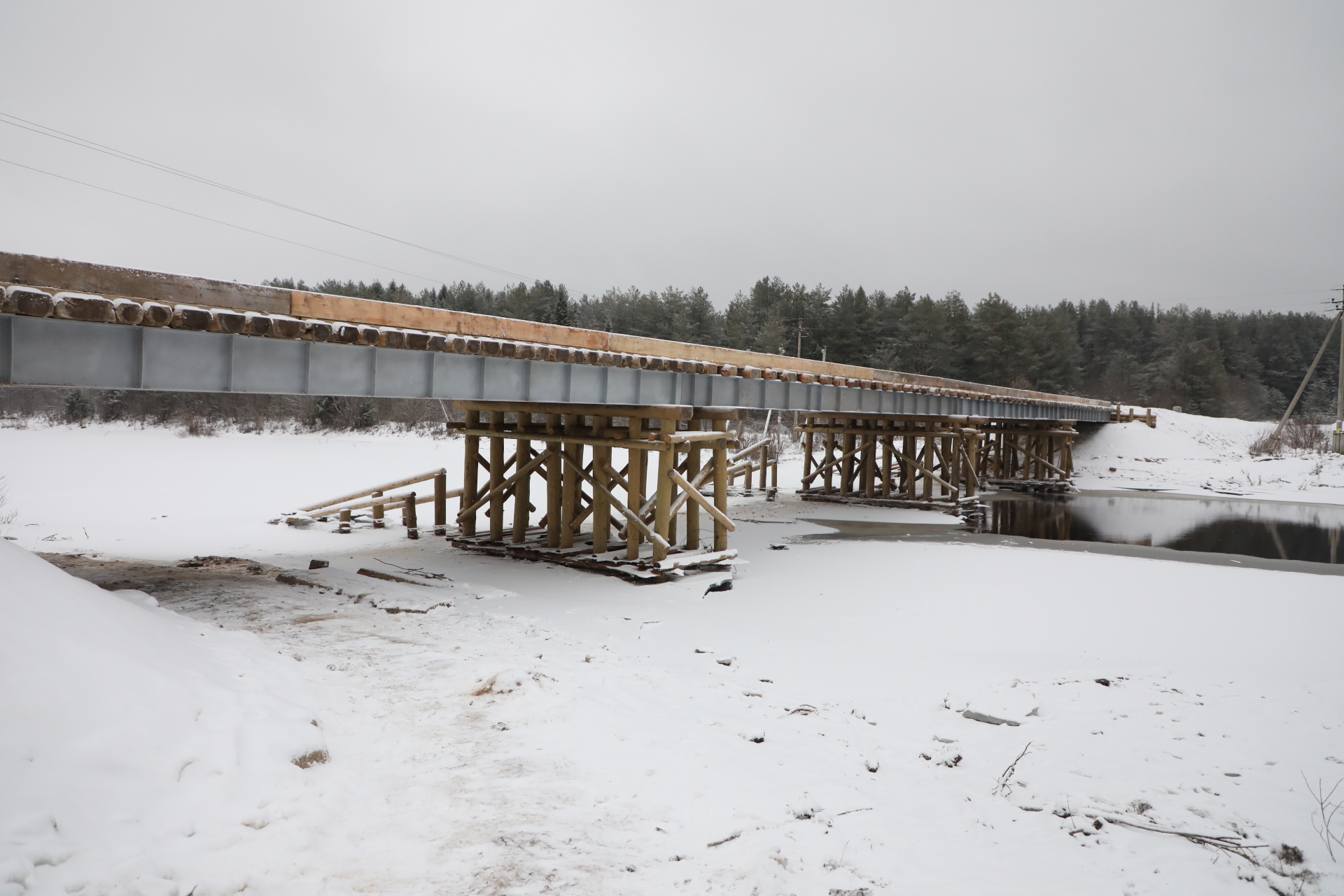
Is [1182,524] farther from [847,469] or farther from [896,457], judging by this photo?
[847,469]

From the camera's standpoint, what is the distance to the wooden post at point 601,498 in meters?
12.9

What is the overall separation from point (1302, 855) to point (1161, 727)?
6.45 ft

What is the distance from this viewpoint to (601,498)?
43.1ft

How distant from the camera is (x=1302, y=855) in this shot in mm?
4418

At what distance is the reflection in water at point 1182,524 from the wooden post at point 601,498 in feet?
42.2

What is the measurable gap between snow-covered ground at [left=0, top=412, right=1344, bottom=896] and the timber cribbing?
2.89 meters

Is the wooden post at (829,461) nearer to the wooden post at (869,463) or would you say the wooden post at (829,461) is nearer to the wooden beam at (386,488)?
the wooden post at (869,463)

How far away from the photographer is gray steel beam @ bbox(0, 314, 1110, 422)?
6.95 m

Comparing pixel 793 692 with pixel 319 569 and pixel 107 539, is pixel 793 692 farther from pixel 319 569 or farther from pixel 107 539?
pixel 107 539

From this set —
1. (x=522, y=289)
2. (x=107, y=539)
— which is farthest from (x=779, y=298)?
(x=107, y=539)

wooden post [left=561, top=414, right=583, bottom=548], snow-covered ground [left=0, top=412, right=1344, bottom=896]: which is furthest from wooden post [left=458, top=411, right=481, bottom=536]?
snow-covered ground [left=0, top=412, right=1344, bottom=896]

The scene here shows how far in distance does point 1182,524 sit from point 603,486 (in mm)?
20406

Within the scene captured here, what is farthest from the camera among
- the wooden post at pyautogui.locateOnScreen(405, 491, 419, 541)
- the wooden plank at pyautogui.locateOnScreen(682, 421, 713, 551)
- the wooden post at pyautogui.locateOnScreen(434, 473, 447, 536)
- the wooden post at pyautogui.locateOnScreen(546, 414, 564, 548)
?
the wooden post at pyautogui.locateOnScreen(434, 473, 447, 536)

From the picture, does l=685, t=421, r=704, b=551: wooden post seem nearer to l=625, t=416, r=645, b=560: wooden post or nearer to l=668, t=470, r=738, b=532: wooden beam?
l=668, t=470, r=738, b=532: wooden beam
